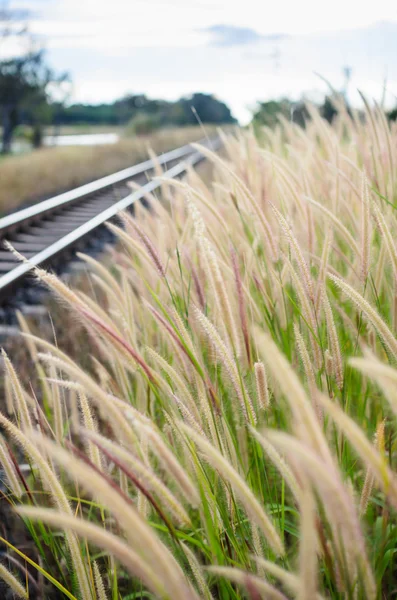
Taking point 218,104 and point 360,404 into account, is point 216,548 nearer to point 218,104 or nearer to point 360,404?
point 360,404

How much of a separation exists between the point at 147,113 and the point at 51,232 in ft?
194

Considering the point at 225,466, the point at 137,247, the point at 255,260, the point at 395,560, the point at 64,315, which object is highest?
the point at 137,247

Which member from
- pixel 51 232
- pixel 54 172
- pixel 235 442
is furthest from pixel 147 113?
pixel 235 442

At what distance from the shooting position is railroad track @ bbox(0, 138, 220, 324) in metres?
4.06

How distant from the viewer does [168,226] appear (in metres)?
2.24

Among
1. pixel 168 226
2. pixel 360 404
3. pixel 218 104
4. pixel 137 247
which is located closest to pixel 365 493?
pixel 360 404

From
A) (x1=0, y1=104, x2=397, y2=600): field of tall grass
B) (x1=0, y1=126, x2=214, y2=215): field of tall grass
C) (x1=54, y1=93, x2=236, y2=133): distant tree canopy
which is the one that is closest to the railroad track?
(x1=0, y1=126, x2=214, y2=215): field of tall grass

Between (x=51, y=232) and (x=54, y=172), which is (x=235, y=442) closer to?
(x=51, y=232)

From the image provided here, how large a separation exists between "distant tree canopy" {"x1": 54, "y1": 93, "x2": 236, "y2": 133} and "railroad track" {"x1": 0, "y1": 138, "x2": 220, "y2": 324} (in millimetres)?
21250

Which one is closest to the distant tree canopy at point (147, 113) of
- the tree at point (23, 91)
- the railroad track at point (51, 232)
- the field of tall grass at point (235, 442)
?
the tree at point (23, 91)

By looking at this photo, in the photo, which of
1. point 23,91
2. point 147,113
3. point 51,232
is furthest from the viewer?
point 147,113

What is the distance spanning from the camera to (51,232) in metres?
6.12

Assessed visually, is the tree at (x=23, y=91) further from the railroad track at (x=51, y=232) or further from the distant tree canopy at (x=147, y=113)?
the railroad track at (x=51, y=232)

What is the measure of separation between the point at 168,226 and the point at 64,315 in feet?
6.08
